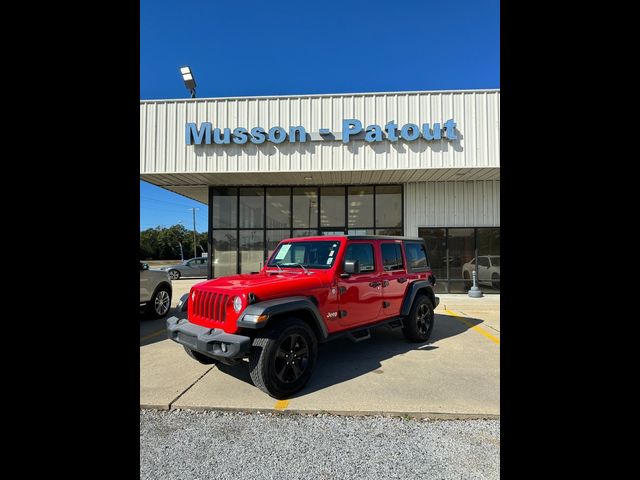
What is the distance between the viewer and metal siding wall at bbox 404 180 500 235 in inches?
436

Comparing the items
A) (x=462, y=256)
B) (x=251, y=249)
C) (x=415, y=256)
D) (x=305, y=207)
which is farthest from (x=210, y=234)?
(x=462, y=256)

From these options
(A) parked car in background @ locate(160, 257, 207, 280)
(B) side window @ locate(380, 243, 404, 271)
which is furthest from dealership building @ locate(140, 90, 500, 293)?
(A) parked car in background @ locate(160, 257, 207, 280)

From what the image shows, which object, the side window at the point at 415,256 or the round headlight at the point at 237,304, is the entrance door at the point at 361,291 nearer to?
the side window at the point at 415,256

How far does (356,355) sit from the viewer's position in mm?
4742

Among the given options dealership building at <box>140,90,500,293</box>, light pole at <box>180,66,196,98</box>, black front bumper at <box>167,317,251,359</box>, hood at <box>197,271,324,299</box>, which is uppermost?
light pole at <box>180,66,196,98</box>

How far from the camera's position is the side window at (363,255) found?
4.49m

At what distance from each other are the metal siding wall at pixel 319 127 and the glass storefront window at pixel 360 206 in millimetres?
2127

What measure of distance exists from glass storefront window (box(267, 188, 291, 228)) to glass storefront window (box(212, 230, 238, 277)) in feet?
5.14

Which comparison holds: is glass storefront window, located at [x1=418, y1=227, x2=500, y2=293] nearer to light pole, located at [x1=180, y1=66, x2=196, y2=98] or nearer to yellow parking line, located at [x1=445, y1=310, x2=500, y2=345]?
yellow parking line, located at [x1=445, y1=310, x2=500, y2=345]

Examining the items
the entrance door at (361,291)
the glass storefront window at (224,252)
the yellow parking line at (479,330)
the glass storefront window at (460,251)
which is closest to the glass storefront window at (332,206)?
the glass storefront window at (224,252)

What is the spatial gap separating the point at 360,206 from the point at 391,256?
22.4 feet
